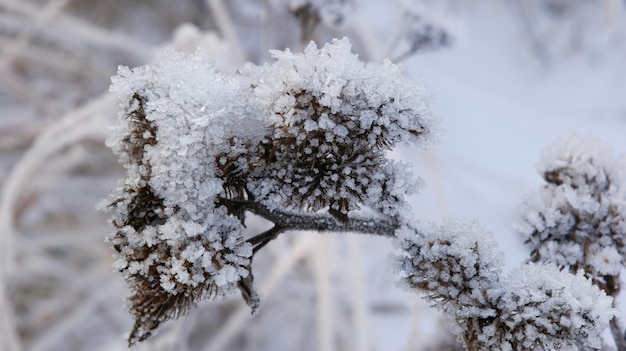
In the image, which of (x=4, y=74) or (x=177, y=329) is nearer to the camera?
(x=177, y=329)

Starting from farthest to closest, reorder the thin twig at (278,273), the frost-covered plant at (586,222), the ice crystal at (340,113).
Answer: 1. the thin twig at (278,273)
2. the frost-covered plant at (586,222)
3. the ice crystal at (340,113)

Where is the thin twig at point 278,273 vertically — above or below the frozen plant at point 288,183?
above

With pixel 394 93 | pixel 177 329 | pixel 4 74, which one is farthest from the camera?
pixel 4 74

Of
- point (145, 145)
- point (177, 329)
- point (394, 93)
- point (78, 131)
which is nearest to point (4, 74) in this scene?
point (78, 131)

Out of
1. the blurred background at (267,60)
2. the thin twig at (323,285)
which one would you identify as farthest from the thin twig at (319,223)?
the thin twig at (323,285)

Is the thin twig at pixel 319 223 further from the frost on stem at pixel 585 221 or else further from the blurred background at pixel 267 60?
the blurred background at pixel 267 60

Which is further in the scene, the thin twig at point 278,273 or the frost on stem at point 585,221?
the thin twig at point 278,273

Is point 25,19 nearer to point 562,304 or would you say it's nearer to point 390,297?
point 390,297

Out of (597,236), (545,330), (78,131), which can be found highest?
(78,131)
